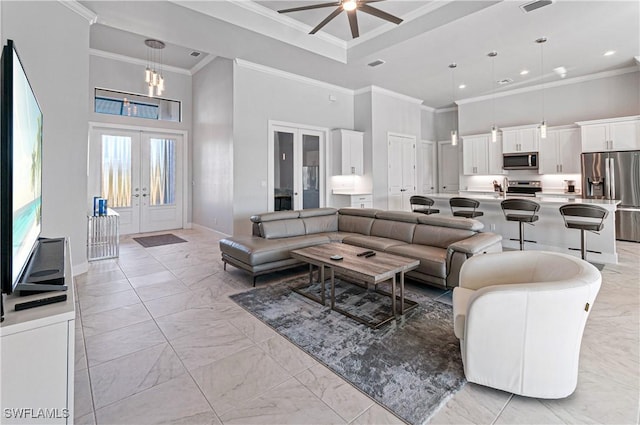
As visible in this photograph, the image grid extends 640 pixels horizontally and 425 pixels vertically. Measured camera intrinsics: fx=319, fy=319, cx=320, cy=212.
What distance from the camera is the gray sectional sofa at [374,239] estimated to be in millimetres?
3428

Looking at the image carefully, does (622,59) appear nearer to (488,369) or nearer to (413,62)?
(413,62)

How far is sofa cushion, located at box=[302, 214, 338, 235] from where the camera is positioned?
16.3 ft

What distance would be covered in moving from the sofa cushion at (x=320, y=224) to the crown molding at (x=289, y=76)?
324cm

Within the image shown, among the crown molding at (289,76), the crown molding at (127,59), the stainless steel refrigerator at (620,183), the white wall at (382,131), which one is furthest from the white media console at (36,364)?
the stainless steel refrigerator at (620,183)

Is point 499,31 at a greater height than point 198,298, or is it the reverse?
point 499,31

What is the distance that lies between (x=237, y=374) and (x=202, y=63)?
6.98 meters

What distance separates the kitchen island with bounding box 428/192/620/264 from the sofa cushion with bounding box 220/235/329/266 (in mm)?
3325

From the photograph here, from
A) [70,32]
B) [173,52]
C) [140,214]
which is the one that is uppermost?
[173,52]

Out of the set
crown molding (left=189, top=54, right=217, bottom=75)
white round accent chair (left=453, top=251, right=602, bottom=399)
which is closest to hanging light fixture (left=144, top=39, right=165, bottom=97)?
crown molding (left=189, top=54, right=217, bottom=75)

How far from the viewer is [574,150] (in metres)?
7.09

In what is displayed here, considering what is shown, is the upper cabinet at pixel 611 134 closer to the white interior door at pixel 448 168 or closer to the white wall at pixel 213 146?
the white interior door at pixel 448 168

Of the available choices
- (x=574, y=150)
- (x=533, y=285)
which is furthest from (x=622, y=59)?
(x=533, y=285)

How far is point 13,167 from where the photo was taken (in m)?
1.21

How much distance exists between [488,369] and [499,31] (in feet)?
15.6
